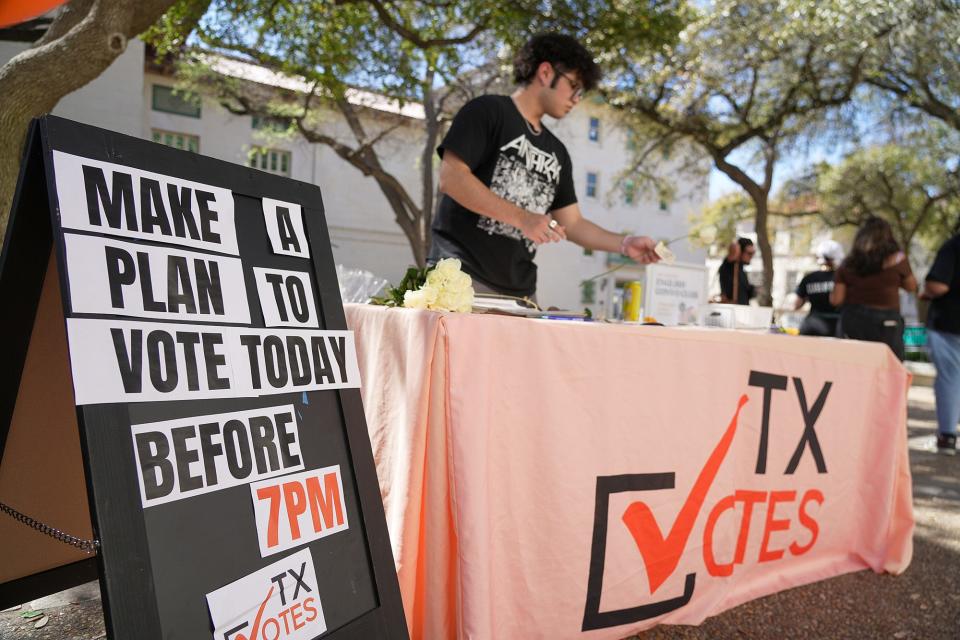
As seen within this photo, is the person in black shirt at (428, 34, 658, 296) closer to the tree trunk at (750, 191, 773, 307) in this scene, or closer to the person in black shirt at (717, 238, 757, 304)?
the person in black shirt at (717, 238, 757, 304)

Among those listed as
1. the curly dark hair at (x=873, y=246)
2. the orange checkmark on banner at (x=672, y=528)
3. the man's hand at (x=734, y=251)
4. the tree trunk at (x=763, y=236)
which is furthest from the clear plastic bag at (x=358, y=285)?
the tree trunk at (x=763, y=236)

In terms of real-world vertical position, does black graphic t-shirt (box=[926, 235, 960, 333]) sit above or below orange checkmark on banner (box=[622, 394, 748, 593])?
above

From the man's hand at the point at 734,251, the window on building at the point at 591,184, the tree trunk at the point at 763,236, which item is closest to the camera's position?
the man's hand at the point at 734,251

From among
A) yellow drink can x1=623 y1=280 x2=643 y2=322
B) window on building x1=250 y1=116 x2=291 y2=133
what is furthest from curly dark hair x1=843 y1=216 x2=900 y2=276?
window on building x1=250 y1=116 x2=291 y2=133

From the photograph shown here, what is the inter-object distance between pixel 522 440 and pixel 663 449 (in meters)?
0.59

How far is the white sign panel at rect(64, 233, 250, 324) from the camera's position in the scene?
3.55ft

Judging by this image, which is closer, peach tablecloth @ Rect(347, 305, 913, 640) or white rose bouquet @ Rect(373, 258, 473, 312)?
peach tablecloth @ Rect(347, 305, 913, 640)

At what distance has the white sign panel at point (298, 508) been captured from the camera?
127 centimetres

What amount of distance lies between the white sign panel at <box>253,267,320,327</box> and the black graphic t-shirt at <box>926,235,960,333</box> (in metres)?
5.13

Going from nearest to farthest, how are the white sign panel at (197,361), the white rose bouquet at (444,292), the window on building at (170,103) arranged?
the white sign panel at (197,361)
the white rose bouquet at (444,292)
the window on building at (170,103)

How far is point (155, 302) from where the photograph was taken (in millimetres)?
1185

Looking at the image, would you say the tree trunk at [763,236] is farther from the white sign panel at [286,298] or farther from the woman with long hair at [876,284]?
the white sign panel at [286,298]

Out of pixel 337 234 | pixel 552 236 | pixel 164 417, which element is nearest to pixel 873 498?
pixel 552 236

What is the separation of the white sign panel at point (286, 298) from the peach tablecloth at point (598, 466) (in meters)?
0.27
